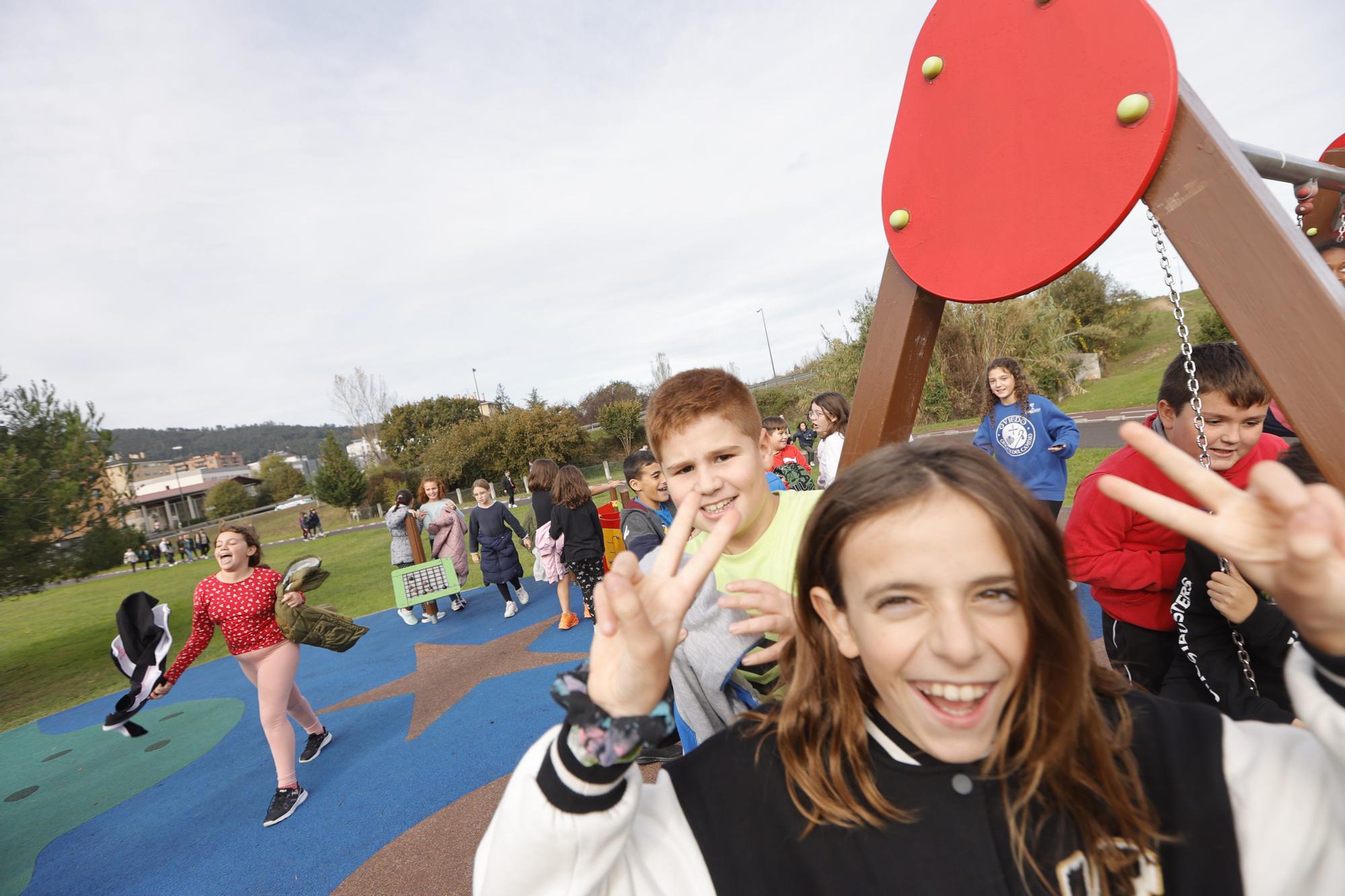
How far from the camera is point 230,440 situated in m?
144

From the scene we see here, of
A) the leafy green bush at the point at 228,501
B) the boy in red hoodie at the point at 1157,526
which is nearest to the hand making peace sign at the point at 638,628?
the boy in red hoodie at the point at 1157,526

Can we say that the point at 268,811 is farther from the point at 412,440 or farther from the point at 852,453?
the point at 412,440

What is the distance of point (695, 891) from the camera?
39.3 inches

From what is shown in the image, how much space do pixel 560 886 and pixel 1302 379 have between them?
1527 millimetres

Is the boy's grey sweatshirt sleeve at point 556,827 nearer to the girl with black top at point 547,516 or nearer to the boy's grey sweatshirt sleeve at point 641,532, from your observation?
the boy's grey sweatshirt sleeve at point 641,532

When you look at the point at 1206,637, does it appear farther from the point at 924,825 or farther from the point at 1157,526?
the point at 924,825

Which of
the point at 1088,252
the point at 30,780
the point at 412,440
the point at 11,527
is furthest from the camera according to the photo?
the point at 412,440

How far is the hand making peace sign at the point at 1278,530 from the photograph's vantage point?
0.75 meters

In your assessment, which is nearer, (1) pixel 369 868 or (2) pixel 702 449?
(2) pixel 702 449

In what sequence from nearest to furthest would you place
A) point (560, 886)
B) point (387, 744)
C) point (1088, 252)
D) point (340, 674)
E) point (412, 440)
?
point (560, 886)
point (1088, 252)
point (387, 744)
point (340, 674)
point (412, 440)

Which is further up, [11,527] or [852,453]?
[11,527]

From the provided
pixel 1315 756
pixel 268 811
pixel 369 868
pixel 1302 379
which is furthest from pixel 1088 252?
pixel 268 811

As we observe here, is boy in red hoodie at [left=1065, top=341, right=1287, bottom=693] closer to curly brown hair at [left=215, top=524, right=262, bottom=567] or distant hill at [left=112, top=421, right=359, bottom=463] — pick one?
curly brown hair at [left=215, top=524, right=262, bottom=567]

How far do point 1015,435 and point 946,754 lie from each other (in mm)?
4380
